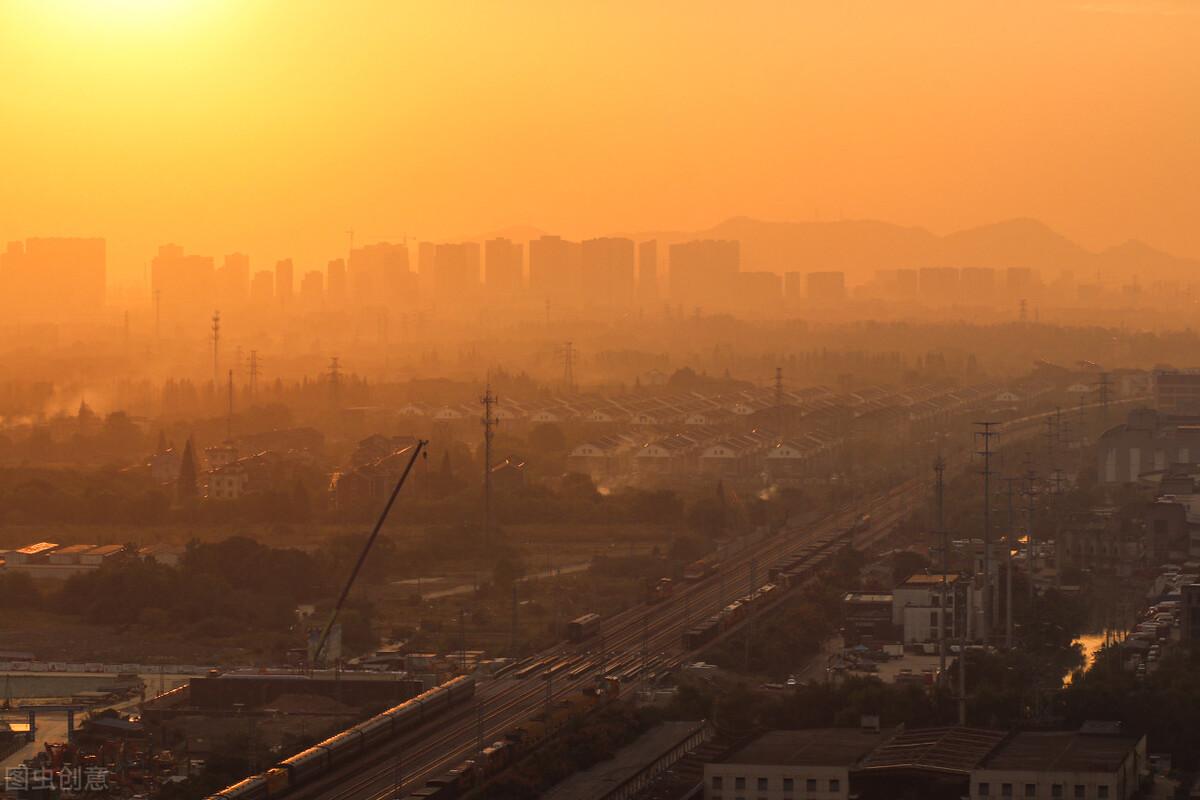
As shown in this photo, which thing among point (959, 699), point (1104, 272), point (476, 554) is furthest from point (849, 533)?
point (1104, 272)

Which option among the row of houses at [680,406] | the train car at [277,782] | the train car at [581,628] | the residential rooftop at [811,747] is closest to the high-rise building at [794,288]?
the row of houses at [680,406]

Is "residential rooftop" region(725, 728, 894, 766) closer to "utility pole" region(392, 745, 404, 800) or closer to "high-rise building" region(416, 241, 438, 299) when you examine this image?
"utility pole" region(392, 745, 404, 800)

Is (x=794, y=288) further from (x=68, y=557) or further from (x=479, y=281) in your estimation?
(x=68, y=557)

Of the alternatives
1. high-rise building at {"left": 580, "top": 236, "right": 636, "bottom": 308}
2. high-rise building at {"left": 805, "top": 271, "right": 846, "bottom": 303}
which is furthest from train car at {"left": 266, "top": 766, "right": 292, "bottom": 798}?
high-rise building at {"left": 805, "top": 271, "right": 846, "bottom": 303}

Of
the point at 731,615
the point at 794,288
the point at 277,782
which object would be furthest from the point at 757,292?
the point at 277,782

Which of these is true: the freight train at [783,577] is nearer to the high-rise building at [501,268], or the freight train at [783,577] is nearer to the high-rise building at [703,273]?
the high-rise building at [501,268]

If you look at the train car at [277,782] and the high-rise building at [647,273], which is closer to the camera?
the train car at [277,782]

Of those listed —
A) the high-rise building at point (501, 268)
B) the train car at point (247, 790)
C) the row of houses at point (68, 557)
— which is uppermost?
the high-rise building at point (501, 268)
